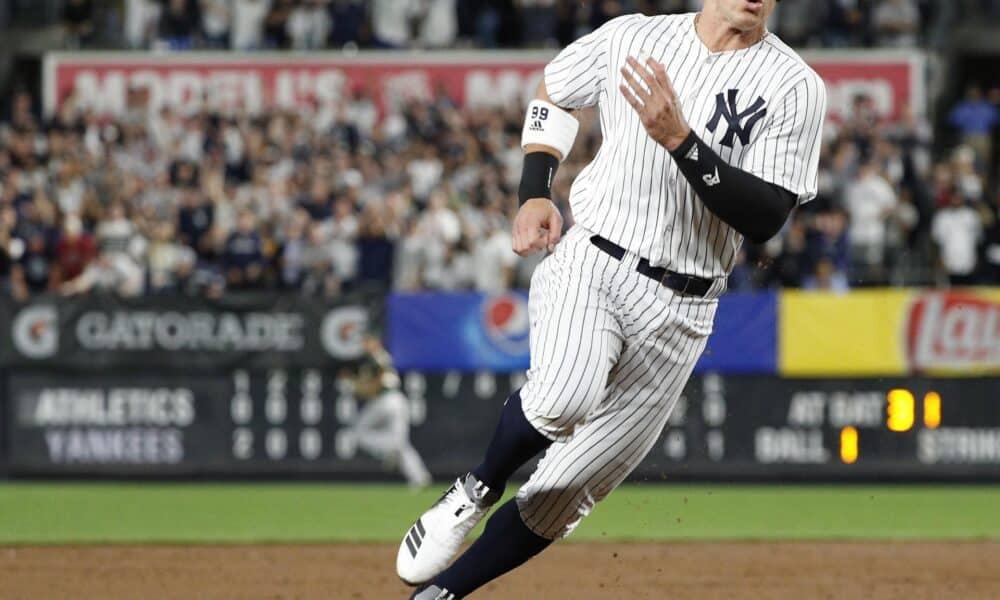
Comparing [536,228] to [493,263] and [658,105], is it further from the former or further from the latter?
[493,263]

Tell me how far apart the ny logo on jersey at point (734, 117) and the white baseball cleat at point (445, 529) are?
4.61 feet

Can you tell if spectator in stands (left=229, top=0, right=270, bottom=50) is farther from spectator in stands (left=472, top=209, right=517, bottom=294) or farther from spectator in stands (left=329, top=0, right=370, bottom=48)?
spectator in stands (left=472, top=209, right=517, bottom=294)

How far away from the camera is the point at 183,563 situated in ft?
32.7

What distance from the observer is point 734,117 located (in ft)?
18.0

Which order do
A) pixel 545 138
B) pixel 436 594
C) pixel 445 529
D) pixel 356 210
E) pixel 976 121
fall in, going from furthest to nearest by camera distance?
pixel 976 121 → pixel 356 210 → pixel 436 594 → pixel 545 138 → pixel 445 529

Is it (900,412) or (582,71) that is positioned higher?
(582,71)

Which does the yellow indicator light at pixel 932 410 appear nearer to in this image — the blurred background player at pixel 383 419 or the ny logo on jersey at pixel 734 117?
the blurred background player at pixel 383 419

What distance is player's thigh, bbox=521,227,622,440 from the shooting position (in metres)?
5.43

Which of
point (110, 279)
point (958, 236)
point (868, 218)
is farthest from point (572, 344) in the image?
point (958, 236)

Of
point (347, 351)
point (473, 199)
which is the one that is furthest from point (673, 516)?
point (473, 199)

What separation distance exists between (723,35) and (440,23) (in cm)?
1547

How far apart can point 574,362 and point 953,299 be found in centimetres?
1064

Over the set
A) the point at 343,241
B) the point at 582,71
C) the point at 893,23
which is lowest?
the point at 343,241

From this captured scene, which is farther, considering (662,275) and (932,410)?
(932,410)
